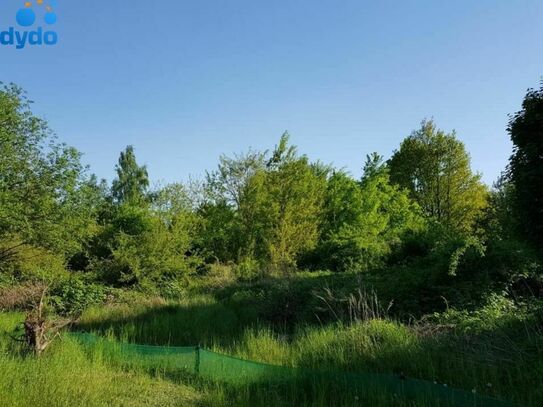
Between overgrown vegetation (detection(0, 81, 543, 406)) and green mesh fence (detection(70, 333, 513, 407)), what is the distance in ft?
0.77

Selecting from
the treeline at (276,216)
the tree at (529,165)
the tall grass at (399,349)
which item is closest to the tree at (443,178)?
the treeline at (276,216)

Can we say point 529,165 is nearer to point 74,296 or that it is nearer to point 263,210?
point 74,296

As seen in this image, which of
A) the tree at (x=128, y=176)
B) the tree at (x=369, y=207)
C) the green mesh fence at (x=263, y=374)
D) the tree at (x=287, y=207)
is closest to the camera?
the green mesh fence at (x=263, y=374)

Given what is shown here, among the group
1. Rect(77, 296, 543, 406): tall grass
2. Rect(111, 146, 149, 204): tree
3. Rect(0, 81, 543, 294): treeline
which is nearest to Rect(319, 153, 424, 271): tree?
Rect(0, 81, 543, 294): treeline

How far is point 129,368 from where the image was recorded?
6156mm

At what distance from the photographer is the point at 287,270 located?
60.5 ft

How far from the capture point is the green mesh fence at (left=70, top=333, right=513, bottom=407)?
4242 mm

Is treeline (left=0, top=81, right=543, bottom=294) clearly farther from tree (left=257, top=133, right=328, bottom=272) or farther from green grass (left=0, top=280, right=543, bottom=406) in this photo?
green grass (left=0, top=280, right=543, bottom=406)

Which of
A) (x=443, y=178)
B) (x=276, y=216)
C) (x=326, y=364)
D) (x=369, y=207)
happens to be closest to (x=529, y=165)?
(x=326, y=364)

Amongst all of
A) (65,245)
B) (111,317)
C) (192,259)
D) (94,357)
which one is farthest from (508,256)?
(65,245)

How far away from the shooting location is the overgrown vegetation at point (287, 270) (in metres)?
5.42

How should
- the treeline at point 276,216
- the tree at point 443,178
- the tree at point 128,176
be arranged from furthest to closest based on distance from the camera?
1. the tree at point 128,176
2. the tree at point 443,178
3. the treeline at point 276,216

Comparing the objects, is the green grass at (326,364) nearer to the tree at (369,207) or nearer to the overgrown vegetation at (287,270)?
the overgrown vegetation at (287,270)

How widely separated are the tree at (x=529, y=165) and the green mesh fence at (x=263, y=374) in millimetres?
5116
